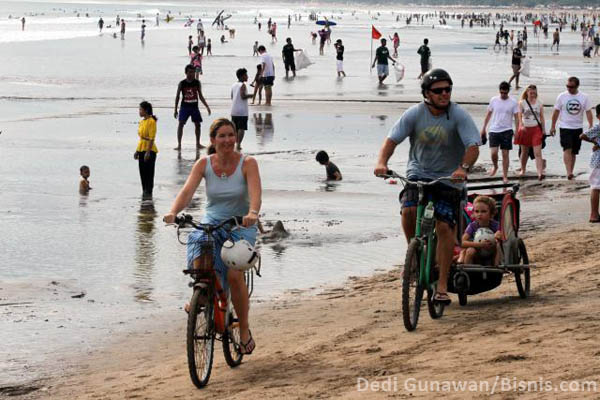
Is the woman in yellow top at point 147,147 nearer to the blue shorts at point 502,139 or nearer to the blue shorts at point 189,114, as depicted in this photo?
the blue shorts at point 189,114

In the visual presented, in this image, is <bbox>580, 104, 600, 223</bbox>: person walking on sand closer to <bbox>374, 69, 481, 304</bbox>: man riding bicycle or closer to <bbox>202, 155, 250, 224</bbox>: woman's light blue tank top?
<bbox>374, 69, 481, 304</bbox>: man riding bicycle

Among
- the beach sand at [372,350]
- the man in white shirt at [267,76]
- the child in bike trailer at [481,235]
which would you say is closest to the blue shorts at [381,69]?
the man in white shirt at [267,76]

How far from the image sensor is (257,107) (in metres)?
30.4

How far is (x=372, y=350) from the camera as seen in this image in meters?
7.24

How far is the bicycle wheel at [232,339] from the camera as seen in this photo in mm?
7094

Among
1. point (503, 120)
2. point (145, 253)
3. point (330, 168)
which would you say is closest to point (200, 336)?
point (145, 253)

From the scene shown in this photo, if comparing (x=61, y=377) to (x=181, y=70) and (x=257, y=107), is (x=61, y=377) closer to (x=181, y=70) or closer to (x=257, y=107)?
(x=257, y=107)

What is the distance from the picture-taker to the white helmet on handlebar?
6633 millimetres

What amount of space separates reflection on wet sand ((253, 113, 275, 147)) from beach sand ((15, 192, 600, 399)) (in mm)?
13179

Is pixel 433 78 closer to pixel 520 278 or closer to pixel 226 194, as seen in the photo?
pixel 226 194

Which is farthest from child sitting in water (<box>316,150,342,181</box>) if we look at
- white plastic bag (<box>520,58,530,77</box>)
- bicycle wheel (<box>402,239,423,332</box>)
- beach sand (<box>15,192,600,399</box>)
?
white plastic bag (<box>520,58,530,77</box>)

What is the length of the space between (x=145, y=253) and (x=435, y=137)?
5.24m

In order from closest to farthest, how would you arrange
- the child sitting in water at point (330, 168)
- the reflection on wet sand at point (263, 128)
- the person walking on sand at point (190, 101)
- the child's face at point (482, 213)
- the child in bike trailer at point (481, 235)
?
the child in bike trailer at point (481, 235) → the child's face at point (482, 213) → the child sitting in water at point (330, 168) → the person walking on sand at point (190, 101) → the reflection on wet sand at point (263, 128)

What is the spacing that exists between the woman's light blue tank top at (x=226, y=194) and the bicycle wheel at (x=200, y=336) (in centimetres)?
49
